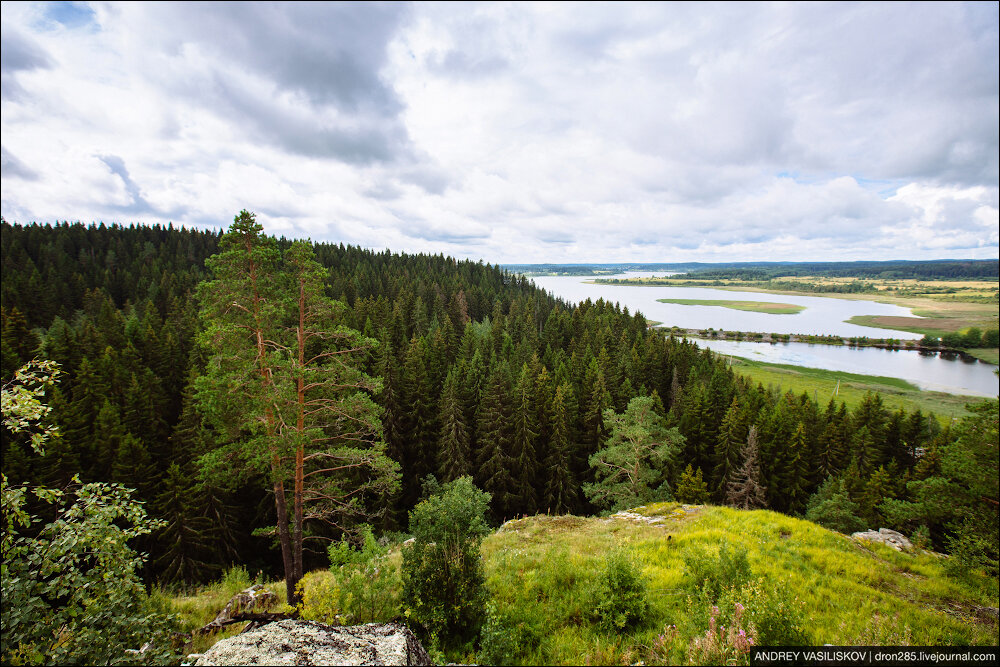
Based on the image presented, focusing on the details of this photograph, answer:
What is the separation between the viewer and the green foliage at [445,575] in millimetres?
6238

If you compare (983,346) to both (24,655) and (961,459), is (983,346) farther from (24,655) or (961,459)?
(24,655)

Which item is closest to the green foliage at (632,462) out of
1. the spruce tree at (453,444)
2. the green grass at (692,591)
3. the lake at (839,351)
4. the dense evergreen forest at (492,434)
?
the dense evergreen forest at (492,434)

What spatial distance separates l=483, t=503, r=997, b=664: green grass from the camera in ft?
20.8

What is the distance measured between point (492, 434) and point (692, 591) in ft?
85.6

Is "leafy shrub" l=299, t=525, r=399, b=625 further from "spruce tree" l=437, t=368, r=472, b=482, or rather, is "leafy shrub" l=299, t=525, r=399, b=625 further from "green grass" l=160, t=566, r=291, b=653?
"spruce tree" l=437, t=368, r=472, b=482

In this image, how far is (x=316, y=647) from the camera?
4.65m

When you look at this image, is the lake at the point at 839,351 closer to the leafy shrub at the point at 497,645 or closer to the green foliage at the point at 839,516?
the green foliage at the point at 839,516

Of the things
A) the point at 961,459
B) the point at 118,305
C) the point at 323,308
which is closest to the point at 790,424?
the point at 961,459

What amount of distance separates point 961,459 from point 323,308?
2043 cm

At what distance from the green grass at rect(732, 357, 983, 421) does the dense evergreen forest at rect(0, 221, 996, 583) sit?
1808 centimetres

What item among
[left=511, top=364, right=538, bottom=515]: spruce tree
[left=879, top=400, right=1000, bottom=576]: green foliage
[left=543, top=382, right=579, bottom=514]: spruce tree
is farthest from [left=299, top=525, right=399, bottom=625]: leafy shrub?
[left=543, top=382, right=579, bottom=514]: spruce tree

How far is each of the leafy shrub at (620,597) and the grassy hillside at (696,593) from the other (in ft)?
0.26

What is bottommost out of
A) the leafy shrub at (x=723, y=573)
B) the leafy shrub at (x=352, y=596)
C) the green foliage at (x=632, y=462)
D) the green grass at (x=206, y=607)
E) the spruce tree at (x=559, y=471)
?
the spruce tree at (x=559, y=471)

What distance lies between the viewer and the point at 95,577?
4887 mm
